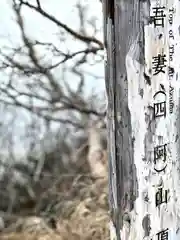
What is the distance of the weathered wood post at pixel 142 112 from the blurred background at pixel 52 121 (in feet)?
1.58

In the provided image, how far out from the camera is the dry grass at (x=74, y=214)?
1.51 m

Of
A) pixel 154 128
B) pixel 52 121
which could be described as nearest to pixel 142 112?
pixel 154 128

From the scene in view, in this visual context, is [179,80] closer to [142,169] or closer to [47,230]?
[142,169]

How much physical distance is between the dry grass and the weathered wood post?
0.48 m

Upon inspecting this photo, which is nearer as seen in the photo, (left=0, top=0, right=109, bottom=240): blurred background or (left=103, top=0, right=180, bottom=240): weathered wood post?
(left=103, top=0, right=180, bottom=240): weathered wood post

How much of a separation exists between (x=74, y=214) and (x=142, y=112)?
0.66 m

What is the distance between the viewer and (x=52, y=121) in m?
1.48

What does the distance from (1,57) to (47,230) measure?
0.55 m

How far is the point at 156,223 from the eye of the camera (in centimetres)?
104

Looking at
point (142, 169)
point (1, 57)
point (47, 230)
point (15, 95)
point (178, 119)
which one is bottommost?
point (47, 230)

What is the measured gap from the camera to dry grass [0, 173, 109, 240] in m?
1.51

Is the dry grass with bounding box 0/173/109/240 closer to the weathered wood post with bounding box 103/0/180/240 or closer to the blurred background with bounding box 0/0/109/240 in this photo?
the blurred background with bounding box 0/0/109/240

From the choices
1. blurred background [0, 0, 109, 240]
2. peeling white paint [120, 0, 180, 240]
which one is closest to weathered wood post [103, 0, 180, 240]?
peeling white paint [120, 0, 180, 240]

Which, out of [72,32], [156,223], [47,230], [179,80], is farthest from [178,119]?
[47,230]
